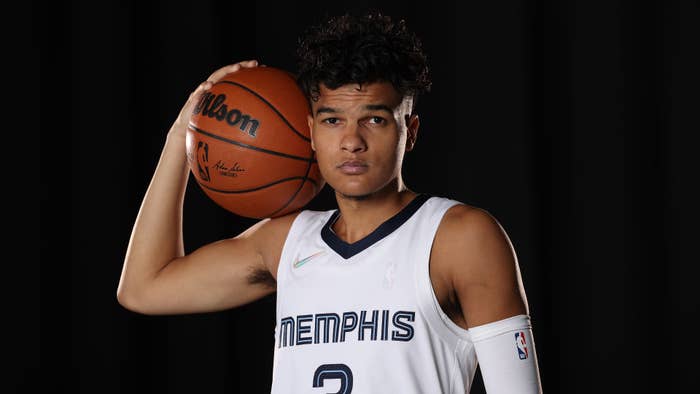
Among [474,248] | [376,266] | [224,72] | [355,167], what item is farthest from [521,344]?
[224,72]

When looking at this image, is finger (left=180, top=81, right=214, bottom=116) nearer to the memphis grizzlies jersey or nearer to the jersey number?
the memphis grizzlies jersey

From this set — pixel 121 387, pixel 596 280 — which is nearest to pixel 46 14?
pixel 121 387

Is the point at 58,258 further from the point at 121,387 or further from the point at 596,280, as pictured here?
the point at 596,280

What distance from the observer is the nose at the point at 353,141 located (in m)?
1.49

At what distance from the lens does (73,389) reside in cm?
250

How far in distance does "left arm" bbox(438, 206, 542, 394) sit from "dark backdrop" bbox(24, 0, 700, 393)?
3.50 feet

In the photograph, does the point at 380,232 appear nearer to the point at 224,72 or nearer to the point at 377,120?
the point at 377,120

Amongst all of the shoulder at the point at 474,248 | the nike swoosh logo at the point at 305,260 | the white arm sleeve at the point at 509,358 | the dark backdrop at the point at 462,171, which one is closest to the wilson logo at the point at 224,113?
the nike swoosh logo at the point at 305,260

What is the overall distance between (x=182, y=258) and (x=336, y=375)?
0.45m

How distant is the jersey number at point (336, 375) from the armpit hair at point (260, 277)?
0.28 metres

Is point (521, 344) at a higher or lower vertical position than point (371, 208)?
lower

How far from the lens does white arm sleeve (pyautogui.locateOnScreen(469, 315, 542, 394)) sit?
4.52 feet

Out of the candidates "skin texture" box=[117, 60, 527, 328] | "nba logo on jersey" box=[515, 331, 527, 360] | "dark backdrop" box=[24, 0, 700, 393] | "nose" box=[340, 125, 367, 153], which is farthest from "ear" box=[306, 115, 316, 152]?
"dark backdrop" box=[24, 0, 700, 393]

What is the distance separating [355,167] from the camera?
1.50m
